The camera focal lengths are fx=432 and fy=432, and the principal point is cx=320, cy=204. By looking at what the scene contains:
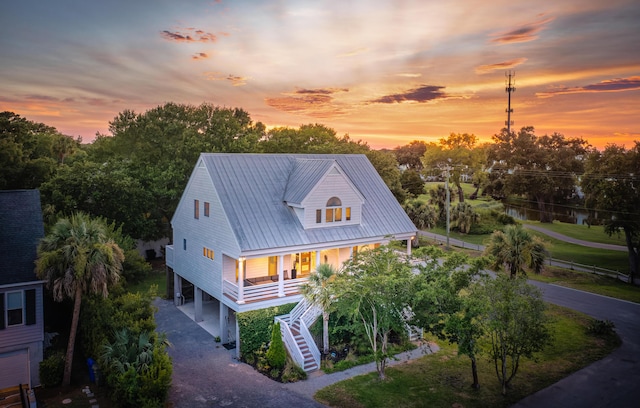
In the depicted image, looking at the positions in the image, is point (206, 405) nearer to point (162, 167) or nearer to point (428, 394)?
point (428, 394)

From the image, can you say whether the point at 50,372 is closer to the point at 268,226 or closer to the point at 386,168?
the point at 268,226

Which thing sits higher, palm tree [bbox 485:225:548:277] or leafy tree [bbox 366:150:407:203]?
leafy tree [bbox 366:150:407:203]

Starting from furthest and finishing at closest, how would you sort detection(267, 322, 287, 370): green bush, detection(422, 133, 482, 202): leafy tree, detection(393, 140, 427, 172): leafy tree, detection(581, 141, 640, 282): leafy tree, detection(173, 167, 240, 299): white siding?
detection(393, 140, 427, 172): leafy tree → detection(422, 133, 482, 202): leafy tree → detection(581, 141, 640, 282): leafy tree → detection(173, 167, 240, 299): white siding → detection(267, 322, 287, 370): green bush

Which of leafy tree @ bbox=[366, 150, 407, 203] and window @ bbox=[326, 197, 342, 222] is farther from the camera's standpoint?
leafy tree @ bbox=[366, 150, 407, 203]

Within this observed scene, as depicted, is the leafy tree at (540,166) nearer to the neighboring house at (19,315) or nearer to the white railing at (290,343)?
the white railing at (290,343)

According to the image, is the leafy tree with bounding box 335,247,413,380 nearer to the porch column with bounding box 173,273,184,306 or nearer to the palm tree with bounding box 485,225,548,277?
the palm tree with bounding box 485,225,548,277

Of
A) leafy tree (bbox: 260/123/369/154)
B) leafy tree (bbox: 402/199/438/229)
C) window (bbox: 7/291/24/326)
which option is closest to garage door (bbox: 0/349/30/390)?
window (bbox: 7/291/24/326)
